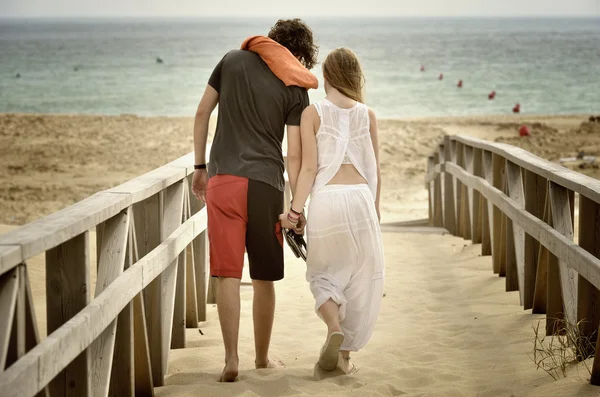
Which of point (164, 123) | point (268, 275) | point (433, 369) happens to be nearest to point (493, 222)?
point (433, 369)

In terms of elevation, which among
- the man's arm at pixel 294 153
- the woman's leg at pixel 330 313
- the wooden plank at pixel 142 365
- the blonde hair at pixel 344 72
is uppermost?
the blonde hair at pixel 344 72

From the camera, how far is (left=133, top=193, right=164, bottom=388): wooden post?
179 inches

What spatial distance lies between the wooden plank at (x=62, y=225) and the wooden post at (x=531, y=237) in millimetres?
2806

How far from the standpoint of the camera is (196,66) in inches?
3418

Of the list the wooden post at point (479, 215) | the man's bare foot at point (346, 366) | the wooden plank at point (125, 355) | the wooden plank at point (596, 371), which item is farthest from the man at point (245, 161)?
the wooden post at point (479, 215)

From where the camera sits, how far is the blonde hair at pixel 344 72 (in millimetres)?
4660

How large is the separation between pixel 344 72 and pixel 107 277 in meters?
1.73

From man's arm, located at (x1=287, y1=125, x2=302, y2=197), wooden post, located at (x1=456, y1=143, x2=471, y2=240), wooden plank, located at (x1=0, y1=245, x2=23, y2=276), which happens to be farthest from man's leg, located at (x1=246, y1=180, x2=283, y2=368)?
wooden post, located at (x1=456, y1=143, x2=471, y2=240)

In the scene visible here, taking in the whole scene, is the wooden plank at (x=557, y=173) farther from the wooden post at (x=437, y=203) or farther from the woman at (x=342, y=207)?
the wooden post at (x=437, y=203)

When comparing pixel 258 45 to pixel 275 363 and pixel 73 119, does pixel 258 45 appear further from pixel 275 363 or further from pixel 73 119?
pixel 73 119

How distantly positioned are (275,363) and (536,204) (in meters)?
1.92

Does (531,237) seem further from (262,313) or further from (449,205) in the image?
(449,205)

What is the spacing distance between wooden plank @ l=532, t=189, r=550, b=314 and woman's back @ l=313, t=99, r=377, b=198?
112cm

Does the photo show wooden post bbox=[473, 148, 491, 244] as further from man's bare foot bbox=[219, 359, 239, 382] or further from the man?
man's bare foot bbox=[219, 359, 239, 382]
